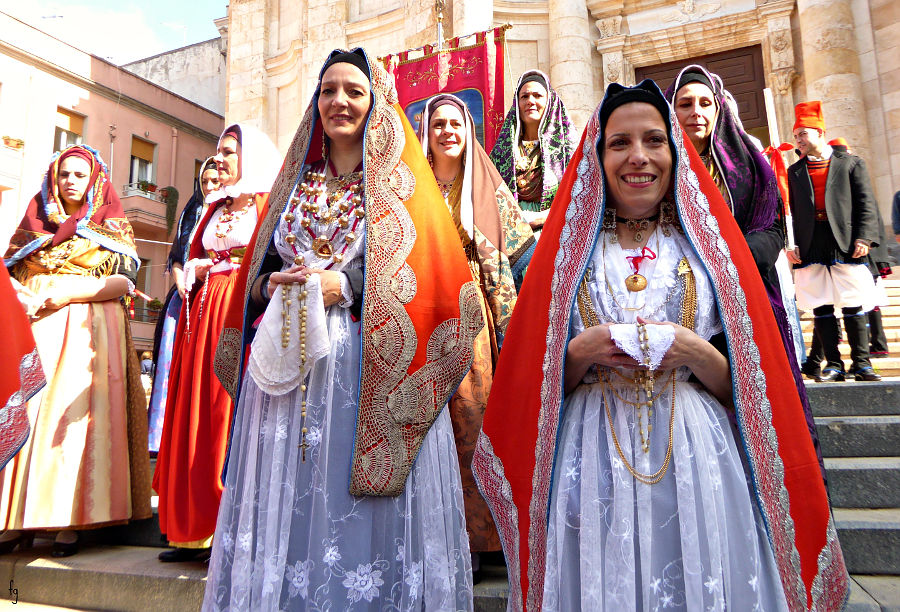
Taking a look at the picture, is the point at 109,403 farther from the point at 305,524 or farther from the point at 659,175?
the point at 659,175

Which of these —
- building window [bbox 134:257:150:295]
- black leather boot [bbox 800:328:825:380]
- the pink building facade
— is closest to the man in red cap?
black leather boot [bbox 800:328:825:380]

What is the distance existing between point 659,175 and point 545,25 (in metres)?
11.1

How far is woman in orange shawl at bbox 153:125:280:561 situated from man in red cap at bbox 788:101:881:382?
175 inches

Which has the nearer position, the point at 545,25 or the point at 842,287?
the point at 842,287

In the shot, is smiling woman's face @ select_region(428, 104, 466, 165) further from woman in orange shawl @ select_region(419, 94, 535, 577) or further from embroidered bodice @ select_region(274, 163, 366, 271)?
embroidered bodice @ select_region(274, 163, 366, 271)

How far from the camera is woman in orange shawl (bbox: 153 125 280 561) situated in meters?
3.34

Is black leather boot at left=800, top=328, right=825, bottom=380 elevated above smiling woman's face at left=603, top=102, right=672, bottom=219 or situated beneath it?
situated beneath

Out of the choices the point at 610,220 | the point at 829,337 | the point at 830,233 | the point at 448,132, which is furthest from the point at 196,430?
the point at 830,233

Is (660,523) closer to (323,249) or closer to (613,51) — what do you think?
(323,249)

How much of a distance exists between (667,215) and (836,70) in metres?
9.76

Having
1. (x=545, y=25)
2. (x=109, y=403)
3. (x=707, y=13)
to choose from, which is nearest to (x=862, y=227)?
(x=109, y=403)

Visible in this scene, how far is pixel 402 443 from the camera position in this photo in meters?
Answer: 2.38

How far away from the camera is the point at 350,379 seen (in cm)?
242

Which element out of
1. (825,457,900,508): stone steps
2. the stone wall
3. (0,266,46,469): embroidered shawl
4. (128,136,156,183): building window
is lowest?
(825,457,900,508): stone steps
